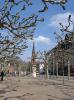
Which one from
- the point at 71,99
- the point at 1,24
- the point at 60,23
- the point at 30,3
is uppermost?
the point at 60,23

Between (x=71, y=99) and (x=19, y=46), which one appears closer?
(x=71, y=99)

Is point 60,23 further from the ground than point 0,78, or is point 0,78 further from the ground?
point 60,23

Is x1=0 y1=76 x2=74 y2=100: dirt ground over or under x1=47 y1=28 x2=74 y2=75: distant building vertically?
under

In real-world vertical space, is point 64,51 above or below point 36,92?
above

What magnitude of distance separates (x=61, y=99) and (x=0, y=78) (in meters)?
34.0

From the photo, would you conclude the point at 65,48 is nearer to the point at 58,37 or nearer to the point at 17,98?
the point at 58,37

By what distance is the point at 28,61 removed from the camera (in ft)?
325

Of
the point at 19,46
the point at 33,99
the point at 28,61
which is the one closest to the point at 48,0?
the point at 33,99

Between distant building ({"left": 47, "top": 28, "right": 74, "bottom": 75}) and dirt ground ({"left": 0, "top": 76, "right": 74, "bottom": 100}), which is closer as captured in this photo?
dirt ground ({"left": 0, "top": 76, "right": 74, "bottom": 100})

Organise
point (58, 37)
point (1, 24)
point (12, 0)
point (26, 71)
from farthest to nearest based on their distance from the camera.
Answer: point (26, 71), point (58, 37), point (1, 24), point (12, 0)

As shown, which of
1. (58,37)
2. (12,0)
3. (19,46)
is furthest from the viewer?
(58,37)

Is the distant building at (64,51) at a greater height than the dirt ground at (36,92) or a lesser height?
greater

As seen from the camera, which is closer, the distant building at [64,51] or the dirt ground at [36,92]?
the dirt ground at [36,92]

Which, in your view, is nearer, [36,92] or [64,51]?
[36,92]
